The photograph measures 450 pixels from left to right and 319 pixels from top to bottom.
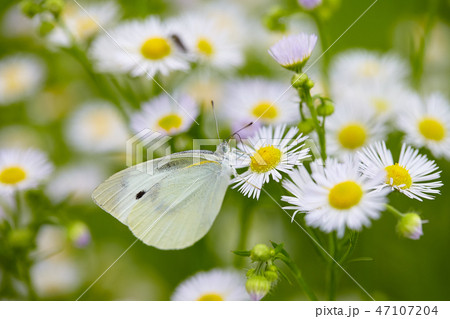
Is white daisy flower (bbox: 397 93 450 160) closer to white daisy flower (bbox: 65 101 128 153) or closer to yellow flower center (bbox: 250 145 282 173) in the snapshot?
yellow flower center (bbox: 250 145 282 173)

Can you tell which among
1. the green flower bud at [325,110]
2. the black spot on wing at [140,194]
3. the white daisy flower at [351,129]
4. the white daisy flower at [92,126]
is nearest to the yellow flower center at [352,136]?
the white daisy flower at [351,129]

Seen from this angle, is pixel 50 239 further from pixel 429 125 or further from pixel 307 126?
pixel 429 125

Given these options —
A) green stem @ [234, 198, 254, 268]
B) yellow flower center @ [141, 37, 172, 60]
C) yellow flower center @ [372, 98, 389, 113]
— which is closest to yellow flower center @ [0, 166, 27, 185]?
yellow flower center @ [141, 37, 172, 60]

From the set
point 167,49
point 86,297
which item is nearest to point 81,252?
point 86,297

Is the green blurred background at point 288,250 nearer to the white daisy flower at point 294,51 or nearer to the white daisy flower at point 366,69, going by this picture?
the white daisy flower at point 366,69
